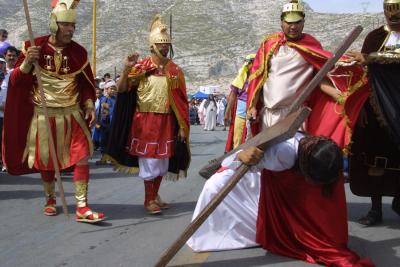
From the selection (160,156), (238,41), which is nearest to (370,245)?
(160,156)

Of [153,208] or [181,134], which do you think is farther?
[181,134]

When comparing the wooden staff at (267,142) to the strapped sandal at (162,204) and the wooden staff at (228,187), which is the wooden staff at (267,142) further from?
the strapped sandal at (162,204)

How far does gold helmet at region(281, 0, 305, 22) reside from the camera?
18.3 ft

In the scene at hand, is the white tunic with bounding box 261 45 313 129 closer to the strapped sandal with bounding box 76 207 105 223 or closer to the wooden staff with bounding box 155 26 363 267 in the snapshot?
the wooden staff with bounding box 155 26 363 267

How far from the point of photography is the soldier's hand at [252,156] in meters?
4.30

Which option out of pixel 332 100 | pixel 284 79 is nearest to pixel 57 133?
pixel 284 79

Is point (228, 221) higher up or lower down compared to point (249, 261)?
higher up

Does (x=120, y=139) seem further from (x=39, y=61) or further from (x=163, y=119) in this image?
(x=39, y=61)

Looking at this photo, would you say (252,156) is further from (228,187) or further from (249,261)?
(249,261)

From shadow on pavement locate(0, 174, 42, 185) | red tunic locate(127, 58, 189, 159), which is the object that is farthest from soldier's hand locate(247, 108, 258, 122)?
shadow on pavement locate(0, 174, 42, 185)

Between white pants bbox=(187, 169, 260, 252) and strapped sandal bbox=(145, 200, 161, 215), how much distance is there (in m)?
1.63

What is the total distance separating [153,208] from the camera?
21.9ft

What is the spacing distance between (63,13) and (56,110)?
1.02 meters

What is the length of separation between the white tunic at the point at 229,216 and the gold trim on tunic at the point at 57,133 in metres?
1.84
